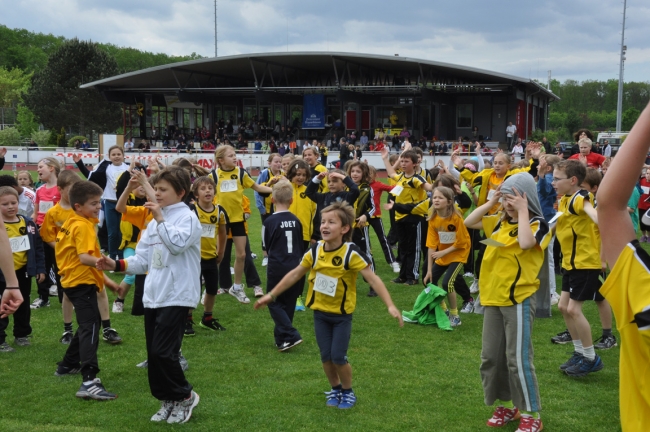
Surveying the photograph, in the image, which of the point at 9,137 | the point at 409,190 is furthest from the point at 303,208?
the point at 9,137

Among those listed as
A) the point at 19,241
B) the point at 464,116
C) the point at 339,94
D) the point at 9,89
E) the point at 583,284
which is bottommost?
the point at 583,284

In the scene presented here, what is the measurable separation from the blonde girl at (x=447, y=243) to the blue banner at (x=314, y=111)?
37.5 meters

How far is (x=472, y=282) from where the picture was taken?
10.3 meters

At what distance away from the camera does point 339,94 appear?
38.1m

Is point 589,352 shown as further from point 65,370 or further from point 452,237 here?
point 65,370

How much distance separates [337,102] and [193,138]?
1071cm

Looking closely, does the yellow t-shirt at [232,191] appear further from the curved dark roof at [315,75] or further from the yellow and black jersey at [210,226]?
the curved dark roof at [315,75]

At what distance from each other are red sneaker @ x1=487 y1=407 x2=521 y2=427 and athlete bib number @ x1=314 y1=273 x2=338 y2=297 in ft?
5.18

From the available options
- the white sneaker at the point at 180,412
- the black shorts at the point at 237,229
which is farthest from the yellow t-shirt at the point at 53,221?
the white sneaker at the point at 180,412

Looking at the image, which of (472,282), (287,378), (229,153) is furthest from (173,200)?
(472,282)

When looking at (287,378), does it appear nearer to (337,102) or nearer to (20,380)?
(20,380)

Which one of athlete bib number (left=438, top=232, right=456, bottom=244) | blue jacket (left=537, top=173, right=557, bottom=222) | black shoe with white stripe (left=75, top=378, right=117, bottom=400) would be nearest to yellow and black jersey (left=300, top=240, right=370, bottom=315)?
black shoe with white stripe (left=75, top=378, right=117, bottom=400)

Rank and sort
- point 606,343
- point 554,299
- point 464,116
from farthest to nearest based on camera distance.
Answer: point 464,116, point 554,299, point 606,343

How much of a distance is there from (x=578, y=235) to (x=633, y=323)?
16.1 ft
